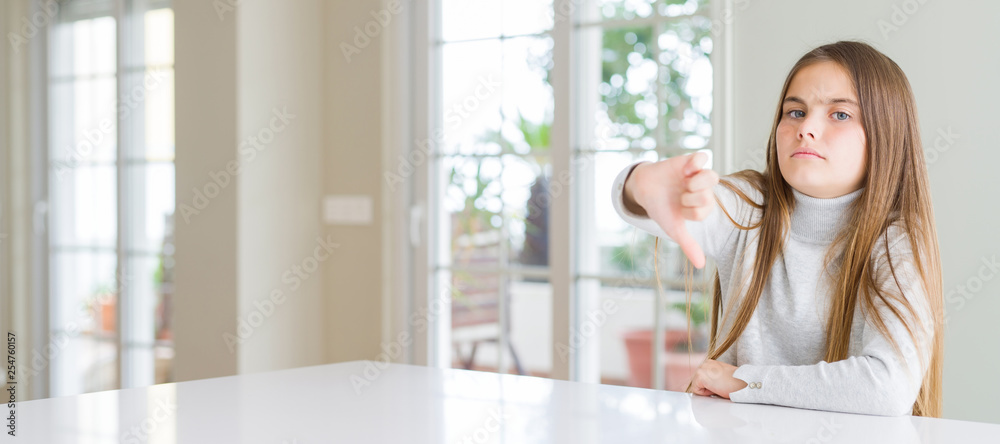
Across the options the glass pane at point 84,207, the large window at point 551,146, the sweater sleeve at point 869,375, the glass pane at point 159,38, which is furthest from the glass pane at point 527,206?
the glass pane at point 84,207

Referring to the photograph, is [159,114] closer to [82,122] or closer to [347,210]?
[82,122]

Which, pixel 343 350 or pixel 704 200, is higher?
pixel 704 200

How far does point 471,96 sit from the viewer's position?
9.71 feet

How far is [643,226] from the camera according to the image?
1.15 metres

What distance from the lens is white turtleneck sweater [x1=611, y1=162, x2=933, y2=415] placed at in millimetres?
1042

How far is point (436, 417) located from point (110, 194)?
129 inches

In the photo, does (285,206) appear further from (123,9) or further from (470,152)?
(123,9)

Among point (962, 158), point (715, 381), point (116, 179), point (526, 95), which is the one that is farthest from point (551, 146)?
point (116, 179)

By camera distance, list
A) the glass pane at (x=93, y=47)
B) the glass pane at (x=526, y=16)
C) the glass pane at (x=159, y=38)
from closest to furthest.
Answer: the glass pane at (x=526, y=16) → the glass pane at (x=159, y=38) → the glass pane at (x=93, y=47)

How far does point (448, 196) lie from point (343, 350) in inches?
29.4

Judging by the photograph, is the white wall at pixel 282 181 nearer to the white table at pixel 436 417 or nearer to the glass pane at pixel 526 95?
the glass pane at pixel 526 95

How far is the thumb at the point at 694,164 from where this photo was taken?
0.96 m

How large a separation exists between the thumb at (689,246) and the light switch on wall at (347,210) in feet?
7.15

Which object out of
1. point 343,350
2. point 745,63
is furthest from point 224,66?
point 745,63
